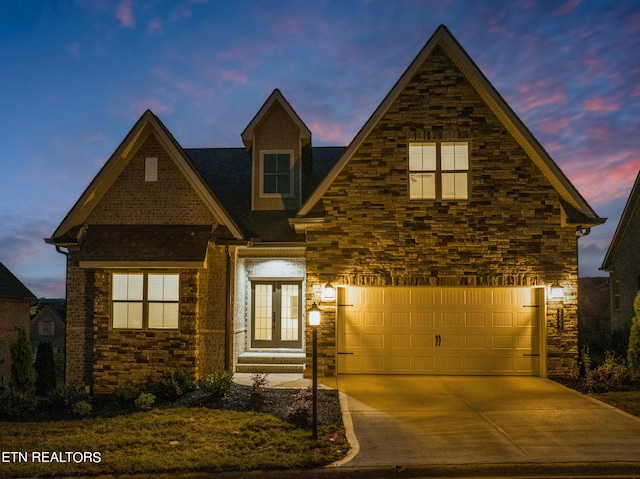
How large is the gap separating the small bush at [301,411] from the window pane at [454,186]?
6.09m

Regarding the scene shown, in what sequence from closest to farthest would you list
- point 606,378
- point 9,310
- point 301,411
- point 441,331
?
point 301,411, point 606,378, point 441,331, point 9,310

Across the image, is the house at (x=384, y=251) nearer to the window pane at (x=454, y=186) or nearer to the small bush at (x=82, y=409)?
the window pane at (x=454, y=186)

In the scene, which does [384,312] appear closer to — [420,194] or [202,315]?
[420,194]

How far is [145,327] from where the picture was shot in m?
12.9

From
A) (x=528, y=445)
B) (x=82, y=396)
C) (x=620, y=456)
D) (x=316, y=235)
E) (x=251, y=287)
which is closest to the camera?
(x=620, y=456)

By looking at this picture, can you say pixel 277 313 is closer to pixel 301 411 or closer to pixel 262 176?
pixel 262 176

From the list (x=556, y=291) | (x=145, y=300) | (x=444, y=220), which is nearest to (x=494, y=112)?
(x=444, y=220)

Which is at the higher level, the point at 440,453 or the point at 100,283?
the point at 100,283

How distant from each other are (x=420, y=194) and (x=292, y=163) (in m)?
4.04

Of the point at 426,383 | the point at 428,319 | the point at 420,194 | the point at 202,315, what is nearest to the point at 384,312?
the point at 428,319

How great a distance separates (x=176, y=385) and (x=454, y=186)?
8.18 m

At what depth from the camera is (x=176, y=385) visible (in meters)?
11.5

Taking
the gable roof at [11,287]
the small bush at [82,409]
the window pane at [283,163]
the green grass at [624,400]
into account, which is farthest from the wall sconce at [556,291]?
the gable roof at [11,287]

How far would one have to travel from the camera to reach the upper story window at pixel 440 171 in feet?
43.6
